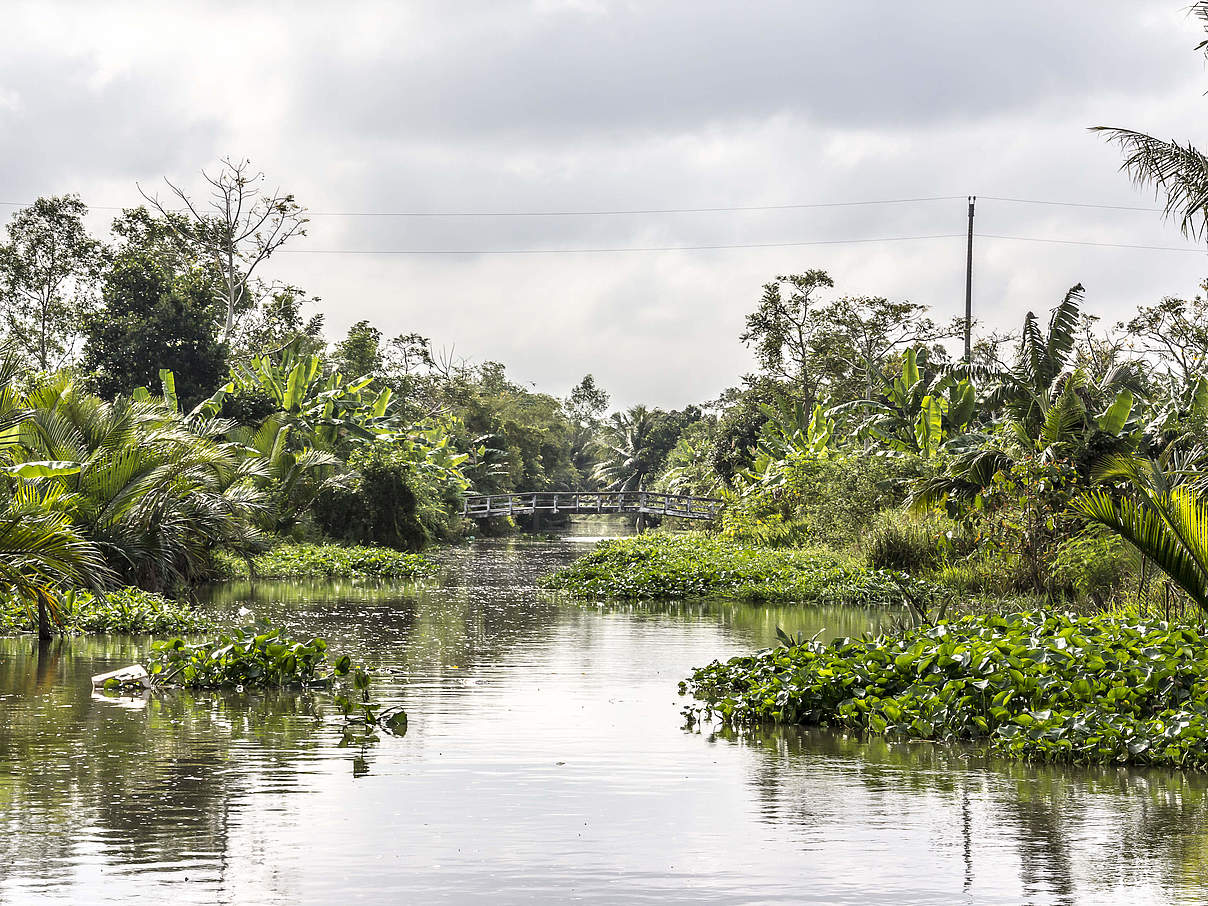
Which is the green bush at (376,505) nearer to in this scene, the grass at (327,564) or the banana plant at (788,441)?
the grass at (327,564)

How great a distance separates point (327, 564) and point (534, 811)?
21.7 m

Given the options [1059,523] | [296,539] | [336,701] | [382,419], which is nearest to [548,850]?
[336,701]

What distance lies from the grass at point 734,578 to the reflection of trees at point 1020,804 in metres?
11.9

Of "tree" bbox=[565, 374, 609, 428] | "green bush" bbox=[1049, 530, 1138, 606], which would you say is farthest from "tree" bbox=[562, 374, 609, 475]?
"green bush" bbox=[1049, 530, 1138, 606]

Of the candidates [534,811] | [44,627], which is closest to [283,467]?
[44,627]

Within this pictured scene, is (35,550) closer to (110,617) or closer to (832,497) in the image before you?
(110,617)

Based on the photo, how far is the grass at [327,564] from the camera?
86.9 feet

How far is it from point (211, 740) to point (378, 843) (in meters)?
3.09

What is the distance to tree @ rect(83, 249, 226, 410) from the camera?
4119cm

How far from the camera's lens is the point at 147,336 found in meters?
41.1

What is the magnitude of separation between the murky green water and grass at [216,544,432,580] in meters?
14.5

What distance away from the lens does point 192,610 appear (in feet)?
59.4

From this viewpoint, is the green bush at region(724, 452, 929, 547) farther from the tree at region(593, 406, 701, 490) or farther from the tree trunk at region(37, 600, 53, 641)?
the tree at region(593, 406, 701, 490)

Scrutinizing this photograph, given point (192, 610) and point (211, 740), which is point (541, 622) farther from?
point (211, 740)
